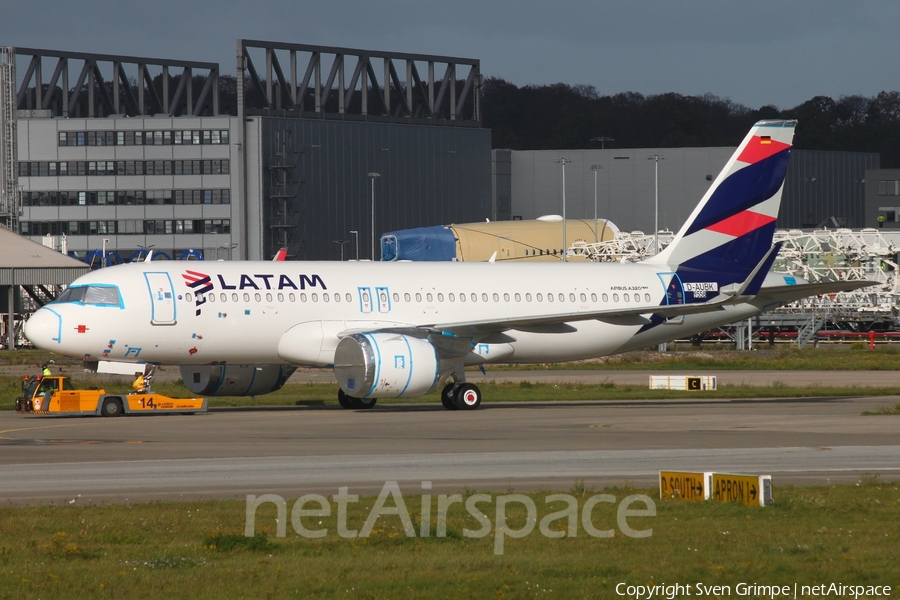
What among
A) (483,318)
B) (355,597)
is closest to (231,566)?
(355,597)

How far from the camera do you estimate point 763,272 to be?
36969mm

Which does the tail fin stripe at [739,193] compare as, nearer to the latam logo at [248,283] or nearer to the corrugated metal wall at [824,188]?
the latam logo at [248,283]

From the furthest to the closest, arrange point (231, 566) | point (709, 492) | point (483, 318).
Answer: point (483, 318) < point (709, 492) < point (231, 566)

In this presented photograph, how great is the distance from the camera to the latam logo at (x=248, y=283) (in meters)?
32.5

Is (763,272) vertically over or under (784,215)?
under

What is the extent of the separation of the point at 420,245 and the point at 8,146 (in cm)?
3589

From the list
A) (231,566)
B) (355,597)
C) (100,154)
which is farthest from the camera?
(100,154)

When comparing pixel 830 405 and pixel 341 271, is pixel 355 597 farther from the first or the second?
pixel 830 405

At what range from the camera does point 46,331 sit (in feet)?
103

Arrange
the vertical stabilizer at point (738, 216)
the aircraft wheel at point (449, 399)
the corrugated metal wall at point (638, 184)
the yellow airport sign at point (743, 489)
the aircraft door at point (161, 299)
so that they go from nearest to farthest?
the yellow airport sign at point (743, 489)
the aircraft door at point (161, 299)
the aircraft wheel at point (449, 399)
the vertical stabilizer at point (738, 216)
the corrugated metal wall at point (638, 184)

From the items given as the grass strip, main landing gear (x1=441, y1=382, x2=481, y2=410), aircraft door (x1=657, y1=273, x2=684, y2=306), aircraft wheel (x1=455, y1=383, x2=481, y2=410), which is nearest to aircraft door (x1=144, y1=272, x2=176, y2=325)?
main landing gear (x1=441, y1=382, x2=481, y2=410)

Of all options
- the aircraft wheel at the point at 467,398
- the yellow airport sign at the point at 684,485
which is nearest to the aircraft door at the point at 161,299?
the aircraft wheel at the point at 467,398

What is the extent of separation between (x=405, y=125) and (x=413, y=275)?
8462 cm

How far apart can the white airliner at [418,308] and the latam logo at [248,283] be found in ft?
0.13
